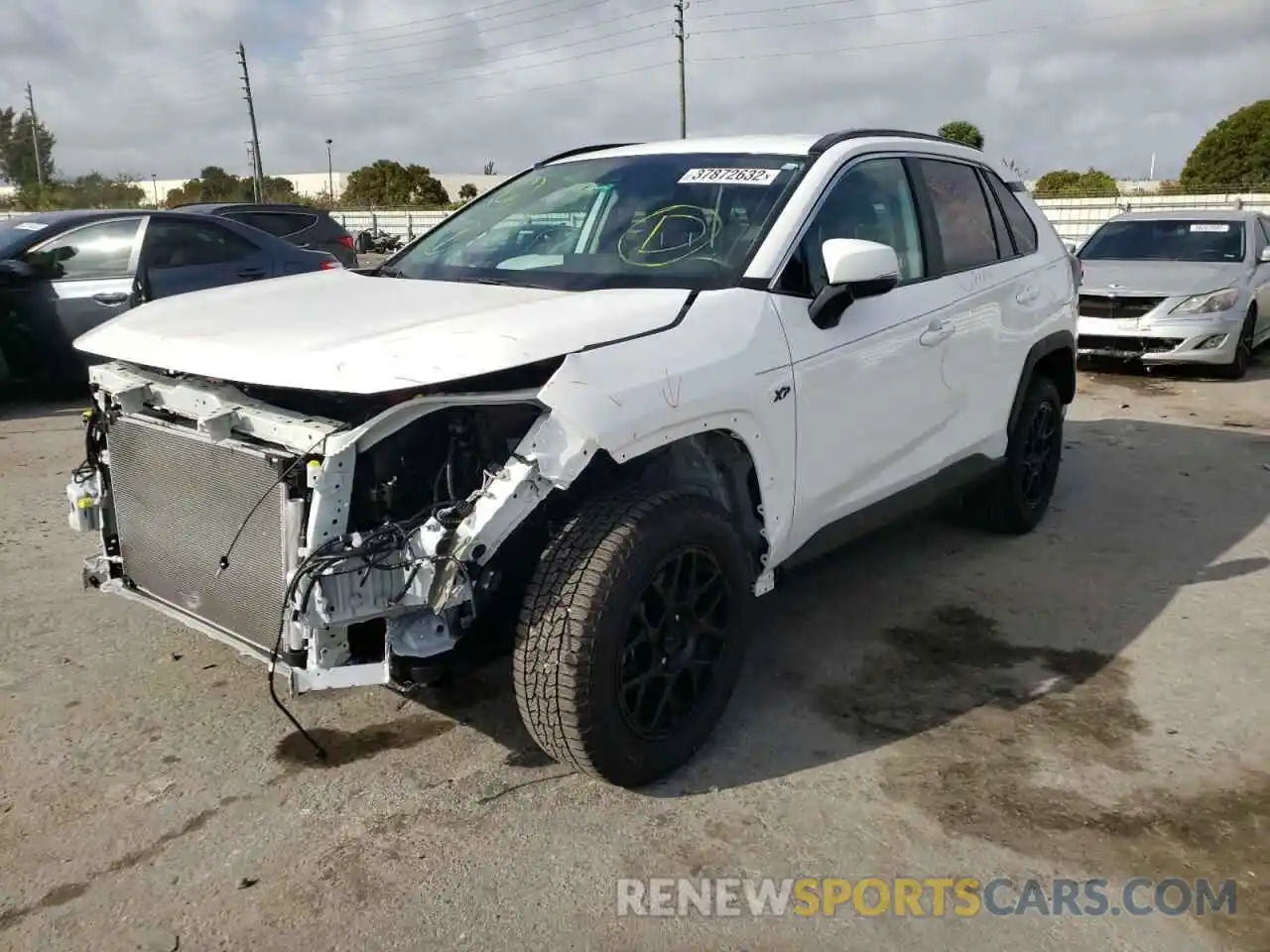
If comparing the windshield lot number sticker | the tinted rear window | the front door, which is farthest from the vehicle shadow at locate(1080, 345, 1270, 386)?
the tinted rear window

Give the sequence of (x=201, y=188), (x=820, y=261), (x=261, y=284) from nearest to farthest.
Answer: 1. (x=820, y=261)
2. (x=261, y=284)
3. (x=201, y=188)

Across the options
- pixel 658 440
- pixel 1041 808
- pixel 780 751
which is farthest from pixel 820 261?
pixel 1041 808

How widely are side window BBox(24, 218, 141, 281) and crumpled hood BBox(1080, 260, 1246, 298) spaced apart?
8218 mm

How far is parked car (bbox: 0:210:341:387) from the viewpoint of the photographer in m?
7.80

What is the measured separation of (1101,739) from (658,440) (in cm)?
179

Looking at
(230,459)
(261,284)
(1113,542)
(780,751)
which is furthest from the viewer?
(1113,542)

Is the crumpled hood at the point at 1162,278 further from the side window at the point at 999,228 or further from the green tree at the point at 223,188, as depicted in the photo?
the green tree at the point at 223,188

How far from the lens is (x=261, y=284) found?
382 centimetres

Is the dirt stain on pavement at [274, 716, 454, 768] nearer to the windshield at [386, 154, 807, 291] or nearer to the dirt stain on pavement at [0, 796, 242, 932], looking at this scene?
the dirt stain on pavement at [0, 796, 242, 932]

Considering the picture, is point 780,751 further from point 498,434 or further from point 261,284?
point 261,284

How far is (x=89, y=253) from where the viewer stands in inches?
319

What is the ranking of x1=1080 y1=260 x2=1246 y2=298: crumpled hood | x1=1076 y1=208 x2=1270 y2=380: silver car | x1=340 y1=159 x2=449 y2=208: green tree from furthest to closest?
x1=340 y1=159 x2=449 y2=208: green tree, x1=1080 y1=260 x2=1246 y2=298: crumpled hood, x1=1076 y1=208 x2=1270 y2=380: silver car

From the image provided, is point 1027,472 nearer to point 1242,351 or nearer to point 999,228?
point 999,228
